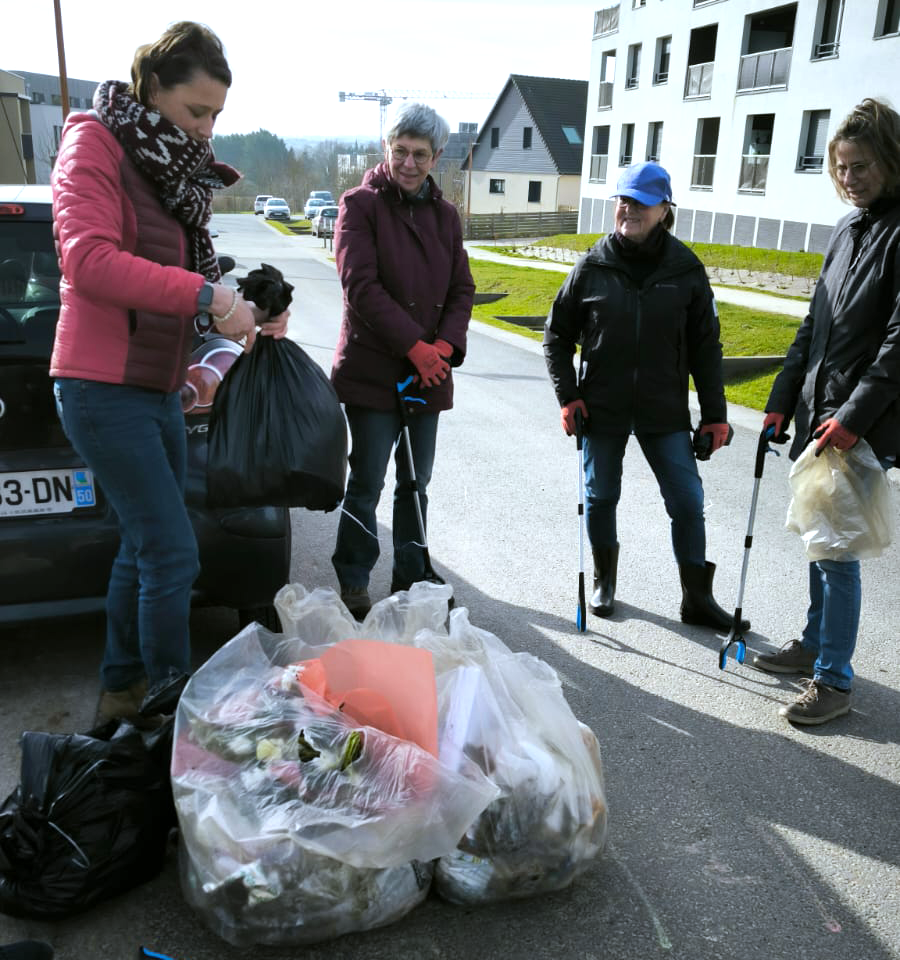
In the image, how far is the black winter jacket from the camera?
13.1 ft

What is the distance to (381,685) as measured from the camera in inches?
96.2

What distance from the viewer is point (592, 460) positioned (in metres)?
4.34

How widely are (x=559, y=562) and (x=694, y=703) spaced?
1.57 meters

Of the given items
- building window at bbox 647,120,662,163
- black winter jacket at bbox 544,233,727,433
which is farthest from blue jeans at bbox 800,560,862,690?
building window at bbox 647,120,662,163

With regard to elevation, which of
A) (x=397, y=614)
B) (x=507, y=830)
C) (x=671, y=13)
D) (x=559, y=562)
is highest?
(x=671, y=13)

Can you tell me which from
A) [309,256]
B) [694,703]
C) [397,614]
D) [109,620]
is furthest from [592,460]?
[309,256]

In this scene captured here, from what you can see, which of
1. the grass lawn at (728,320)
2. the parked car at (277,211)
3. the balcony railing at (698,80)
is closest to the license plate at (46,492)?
the grass lawn at (728,320)

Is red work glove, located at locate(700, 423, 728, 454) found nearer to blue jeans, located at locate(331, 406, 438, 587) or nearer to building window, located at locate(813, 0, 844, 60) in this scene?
blue jeans, located at locate(331, 406, 438, 587)

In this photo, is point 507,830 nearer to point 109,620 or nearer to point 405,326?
point 109,620

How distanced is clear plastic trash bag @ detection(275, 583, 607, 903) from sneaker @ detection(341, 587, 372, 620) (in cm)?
168

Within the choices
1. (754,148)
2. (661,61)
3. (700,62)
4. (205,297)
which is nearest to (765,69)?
(754,148)

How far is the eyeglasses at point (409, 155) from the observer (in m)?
3.85

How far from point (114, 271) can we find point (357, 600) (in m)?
2.25

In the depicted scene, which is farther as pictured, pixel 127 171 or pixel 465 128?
pixel 465 128
